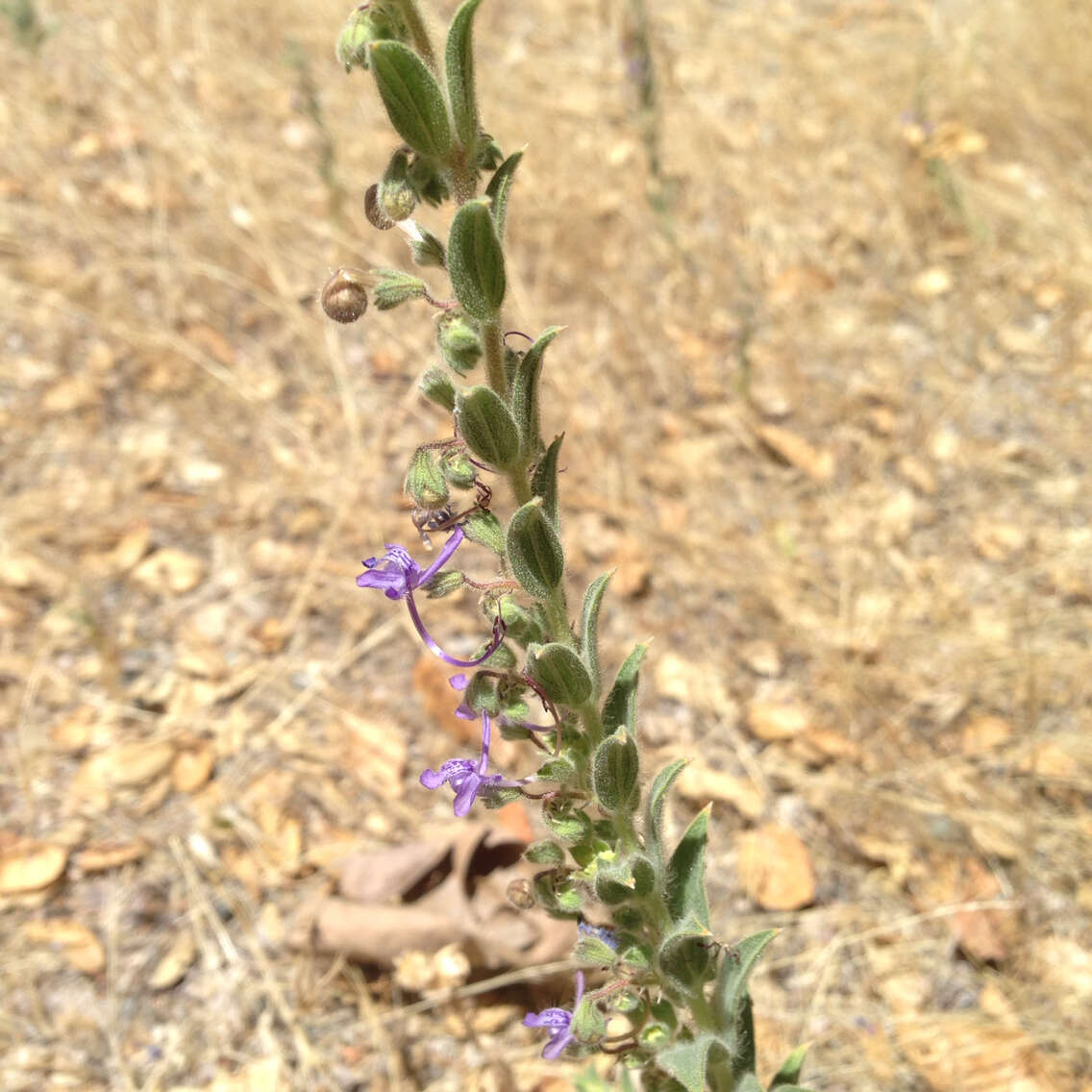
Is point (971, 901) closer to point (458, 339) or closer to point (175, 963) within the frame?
point (175, 963)

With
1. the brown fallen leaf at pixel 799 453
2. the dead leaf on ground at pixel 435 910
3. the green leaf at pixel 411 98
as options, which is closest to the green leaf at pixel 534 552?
the green leaf at pixel 411 98

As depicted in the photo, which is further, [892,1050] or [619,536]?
[619,536]

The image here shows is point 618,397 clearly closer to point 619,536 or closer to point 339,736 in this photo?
point 619,536

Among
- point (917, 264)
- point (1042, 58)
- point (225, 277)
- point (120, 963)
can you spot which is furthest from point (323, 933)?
point (1042, 58)

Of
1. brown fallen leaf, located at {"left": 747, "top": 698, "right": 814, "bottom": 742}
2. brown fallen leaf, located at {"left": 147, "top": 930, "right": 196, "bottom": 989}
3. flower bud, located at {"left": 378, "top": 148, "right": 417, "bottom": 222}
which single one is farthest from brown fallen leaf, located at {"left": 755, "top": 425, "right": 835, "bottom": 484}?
flower bud, located at {"left": 378, "top": 148, "right": 417, "bottom": 222}

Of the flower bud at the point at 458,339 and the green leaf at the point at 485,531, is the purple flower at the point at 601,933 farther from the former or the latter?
the flower bud at the point at 458,339
